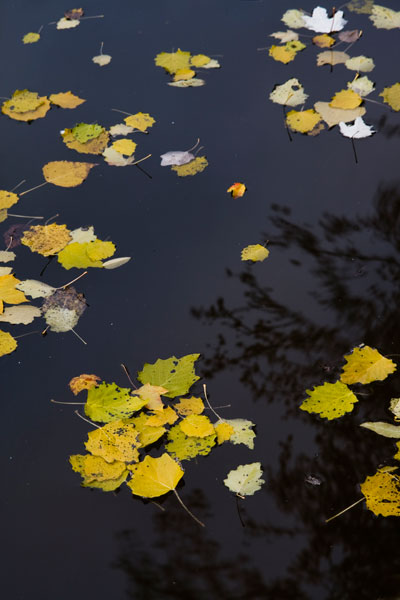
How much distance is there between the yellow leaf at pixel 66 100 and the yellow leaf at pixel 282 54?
3.54 feet

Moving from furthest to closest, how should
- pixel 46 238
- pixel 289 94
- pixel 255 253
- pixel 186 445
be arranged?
pixel 289 94 < pixel 46 238 < pixel 255 253 < pixel 186 445

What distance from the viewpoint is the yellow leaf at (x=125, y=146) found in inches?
107

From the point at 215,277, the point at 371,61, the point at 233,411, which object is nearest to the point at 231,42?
the point at 371,61

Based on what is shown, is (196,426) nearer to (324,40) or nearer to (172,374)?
(172,374)

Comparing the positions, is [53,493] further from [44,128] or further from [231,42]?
[231,42]

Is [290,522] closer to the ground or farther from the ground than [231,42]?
closer to the ground

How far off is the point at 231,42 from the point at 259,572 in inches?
110

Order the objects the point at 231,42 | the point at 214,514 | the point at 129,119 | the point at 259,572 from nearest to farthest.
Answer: the point at 259,572 < the point at 214,514 < the point at 129,119 < the point at 231,42

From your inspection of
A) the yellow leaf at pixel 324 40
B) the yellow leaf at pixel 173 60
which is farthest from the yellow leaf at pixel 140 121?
the yellow leaf at pixel 324 40

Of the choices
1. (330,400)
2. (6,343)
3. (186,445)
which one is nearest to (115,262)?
(6,343)

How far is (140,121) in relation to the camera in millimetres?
2838

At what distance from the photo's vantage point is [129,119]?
9.35ft

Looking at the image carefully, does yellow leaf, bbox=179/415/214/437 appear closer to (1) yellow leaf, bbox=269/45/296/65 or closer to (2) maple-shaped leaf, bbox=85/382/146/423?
(2) maple-shaped leaf, bbox=85/382/146/423

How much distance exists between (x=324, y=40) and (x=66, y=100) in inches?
58.2
